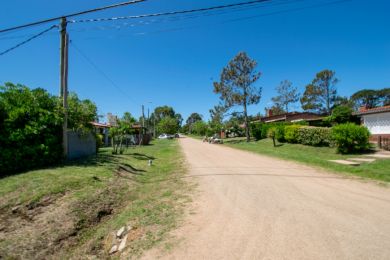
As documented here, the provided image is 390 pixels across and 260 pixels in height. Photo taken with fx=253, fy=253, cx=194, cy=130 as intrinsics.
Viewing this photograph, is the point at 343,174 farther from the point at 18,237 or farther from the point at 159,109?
the point at 159,109

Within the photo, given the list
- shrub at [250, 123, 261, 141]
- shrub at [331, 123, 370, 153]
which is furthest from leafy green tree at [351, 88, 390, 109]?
shrub at [331, 123, 370, 153]

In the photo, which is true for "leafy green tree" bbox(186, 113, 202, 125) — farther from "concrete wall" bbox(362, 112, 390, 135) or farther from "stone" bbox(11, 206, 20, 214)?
"stone" bbox(11, 206, 20, 214)

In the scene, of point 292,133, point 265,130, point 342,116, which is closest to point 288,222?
point 292,133

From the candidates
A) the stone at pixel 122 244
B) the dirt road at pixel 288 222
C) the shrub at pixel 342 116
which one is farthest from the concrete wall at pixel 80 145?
the shrub at pixel 342 116

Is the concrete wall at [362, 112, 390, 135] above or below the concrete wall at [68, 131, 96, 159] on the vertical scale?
above

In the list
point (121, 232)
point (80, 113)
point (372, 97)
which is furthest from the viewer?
point (372, 97)

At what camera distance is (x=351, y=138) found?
50.2 feet

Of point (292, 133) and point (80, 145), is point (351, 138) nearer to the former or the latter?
point (292, 133)

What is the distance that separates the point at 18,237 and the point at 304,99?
61.5 metres

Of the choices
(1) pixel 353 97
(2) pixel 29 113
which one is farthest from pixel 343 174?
(1) pixel 353 97

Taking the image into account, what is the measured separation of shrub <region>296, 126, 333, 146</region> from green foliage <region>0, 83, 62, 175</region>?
57.7ft

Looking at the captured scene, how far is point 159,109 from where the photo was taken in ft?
390

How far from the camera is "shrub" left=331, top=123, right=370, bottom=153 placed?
15.2 metres

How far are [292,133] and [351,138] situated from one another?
796cm
